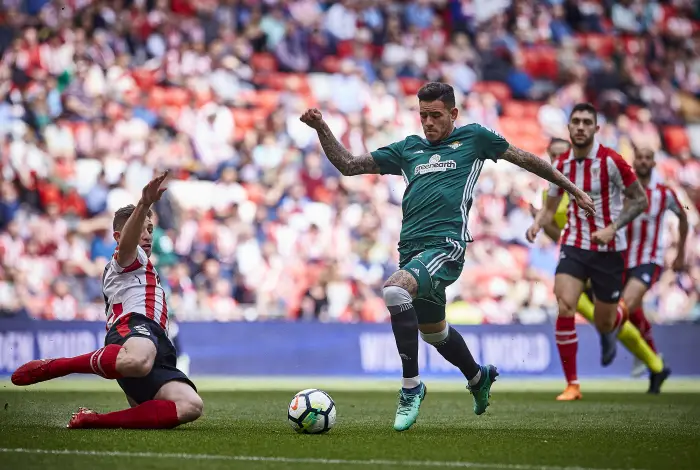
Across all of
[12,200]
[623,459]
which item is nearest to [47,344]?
[12,200]

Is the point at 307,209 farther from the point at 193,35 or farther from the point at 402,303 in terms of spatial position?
the point at 402,303

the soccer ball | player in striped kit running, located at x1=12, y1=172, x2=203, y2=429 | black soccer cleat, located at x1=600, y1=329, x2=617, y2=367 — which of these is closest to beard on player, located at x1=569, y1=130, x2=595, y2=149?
black soccer cleat, located at x1=600, y1=329, x2=617, y2=367

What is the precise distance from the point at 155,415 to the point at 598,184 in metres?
5.17

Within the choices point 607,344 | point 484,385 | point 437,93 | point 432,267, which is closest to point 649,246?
point 607,344

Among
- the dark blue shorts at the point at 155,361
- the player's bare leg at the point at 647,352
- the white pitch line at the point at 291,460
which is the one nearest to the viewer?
the white pitch line at the point at 291,460

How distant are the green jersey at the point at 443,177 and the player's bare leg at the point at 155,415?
71.0 inches

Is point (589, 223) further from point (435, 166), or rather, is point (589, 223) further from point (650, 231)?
point (435, 166)

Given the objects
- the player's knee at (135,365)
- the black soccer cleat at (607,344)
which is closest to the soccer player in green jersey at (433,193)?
the player's knee at (135,365)

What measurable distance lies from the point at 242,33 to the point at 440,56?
3.80 meters

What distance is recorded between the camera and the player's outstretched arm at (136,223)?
6.33m

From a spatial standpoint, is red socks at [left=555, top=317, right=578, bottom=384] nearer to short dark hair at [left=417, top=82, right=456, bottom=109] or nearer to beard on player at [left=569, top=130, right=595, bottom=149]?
beard on player at [left=569, top=130, right=595, bottom=149]

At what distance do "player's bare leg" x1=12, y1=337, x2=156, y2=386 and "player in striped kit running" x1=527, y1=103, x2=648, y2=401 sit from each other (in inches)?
171

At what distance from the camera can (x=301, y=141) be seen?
739 inches

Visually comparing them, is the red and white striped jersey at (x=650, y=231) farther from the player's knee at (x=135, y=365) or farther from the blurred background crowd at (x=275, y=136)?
the player's knee at (x=135, y=365)
